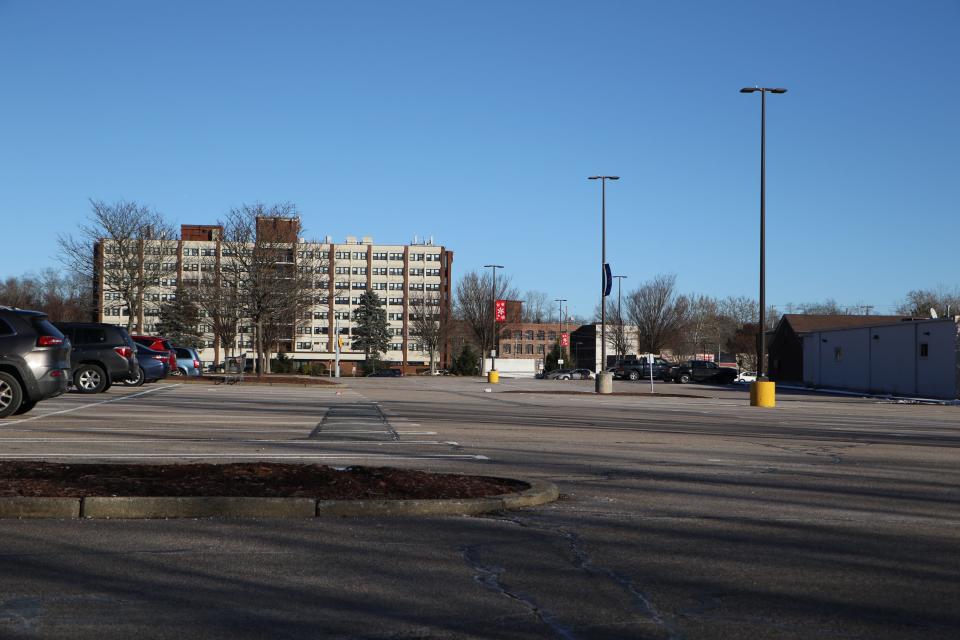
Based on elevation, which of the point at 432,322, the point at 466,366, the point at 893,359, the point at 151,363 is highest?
the point at 432,322

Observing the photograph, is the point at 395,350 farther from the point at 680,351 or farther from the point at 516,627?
the point at 516,627

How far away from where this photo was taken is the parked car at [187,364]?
4631cm

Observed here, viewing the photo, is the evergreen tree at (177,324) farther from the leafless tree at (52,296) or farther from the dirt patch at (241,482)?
the dirt patch at (241,482)

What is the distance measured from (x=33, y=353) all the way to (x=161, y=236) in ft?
141

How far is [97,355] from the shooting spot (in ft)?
85.0

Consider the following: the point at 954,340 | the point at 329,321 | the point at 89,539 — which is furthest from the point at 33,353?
the point at 329,321

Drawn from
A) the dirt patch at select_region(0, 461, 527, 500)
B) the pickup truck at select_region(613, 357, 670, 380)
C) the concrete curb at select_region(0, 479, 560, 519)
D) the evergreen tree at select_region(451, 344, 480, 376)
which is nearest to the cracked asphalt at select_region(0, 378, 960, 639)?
the concrete curb at select_region(0, 479, 560, 519)

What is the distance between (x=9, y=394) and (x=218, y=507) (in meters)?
10.6

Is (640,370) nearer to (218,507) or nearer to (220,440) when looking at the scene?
(220,440)

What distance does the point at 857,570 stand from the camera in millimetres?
6605

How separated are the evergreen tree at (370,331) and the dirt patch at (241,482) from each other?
332ft

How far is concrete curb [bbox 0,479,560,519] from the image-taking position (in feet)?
26.0

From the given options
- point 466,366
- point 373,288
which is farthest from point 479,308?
point 373,288

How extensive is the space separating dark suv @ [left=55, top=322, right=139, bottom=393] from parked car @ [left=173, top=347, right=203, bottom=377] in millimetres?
19179
